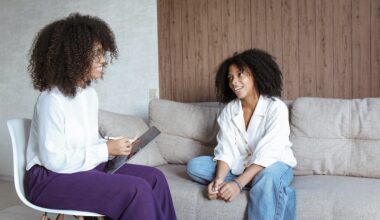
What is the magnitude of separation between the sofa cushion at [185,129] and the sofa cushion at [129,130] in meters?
0.08

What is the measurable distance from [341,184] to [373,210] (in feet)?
0.88

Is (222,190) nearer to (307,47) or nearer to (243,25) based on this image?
(307,47)

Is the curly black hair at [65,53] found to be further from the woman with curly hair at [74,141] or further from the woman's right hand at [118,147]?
the woman's right hand at [118,147]

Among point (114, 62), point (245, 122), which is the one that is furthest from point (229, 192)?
point (114, 62)

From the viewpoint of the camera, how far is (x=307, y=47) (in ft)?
7.46

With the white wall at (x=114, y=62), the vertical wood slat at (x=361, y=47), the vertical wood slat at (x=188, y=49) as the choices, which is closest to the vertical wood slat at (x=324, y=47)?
the vertical wood slat at (x=361, y=47)

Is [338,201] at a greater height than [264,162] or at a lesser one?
lesser

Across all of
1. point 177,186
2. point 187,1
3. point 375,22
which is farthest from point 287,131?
point 187,1

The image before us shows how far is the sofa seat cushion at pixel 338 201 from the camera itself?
1402 millimetres

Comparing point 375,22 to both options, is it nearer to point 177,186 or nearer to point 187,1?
point 187,1

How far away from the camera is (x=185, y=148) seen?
7.32 feet

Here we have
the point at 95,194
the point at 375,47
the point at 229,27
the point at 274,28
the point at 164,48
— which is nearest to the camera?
the point at 95,194

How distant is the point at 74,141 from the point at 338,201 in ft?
3.43

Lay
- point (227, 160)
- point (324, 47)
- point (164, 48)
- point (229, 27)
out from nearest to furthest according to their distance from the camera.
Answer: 1. point (227, 160)
2. point (324, 47)
3. point (229, 27)
4. point (164, 48)
